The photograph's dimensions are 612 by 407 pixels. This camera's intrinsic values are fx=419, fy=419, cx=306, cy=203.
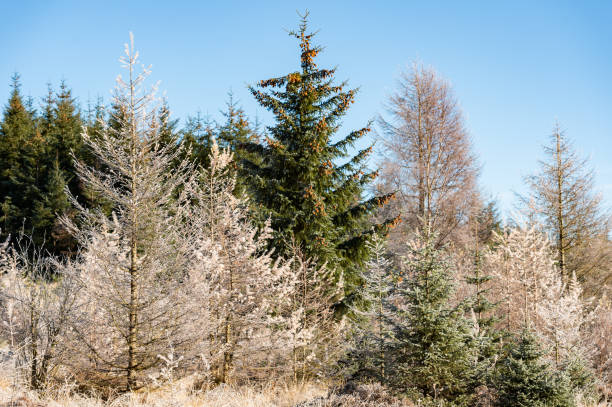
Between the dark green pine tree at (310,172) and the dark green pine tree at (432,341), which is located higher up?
the dark green pine tree at (310,172)

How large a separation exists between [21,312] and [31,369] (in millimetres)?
961

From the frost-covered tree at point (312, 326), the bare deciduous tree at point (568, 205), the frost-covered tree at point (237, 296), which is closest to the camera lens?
the frost-covered tree at point (237, 296)

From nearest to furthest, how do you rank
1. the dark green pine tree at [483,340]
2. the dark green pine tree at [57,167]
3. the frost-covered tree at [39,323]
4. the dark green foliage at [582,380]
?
the frost-covered tree at [39,323]
the dark green pine tree at [483,340]
the dark green foliage at [582,380]
the dark green pine tree at [57,167]

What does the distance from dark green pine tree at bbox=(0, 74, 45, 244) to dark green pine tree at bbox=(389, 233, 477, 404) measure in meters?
24.8

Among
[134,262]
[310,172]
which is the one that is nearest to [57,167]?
[310,172]

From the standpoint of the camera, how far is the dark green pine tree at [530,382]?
19.3 ft

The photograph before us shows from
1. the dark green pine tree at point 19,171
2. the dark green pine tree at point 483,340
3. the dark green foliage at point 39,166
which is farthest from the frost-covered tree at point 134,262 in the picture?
the dark green pine tree at point 19,171

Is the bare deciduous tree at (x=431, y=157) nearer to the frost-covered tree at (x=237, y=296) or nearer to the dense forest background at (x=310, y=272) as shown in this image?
the dense forest background at (x=310, y=272)

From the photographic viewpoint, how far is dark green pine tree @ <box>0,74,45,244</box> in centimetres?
2598

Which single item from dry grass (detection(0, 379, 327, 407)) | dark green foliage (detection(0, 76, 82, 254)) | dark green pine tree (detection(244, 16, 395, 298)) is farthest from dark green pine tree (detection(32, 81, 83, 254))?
dry grass (detection(0, 379, 327, 407))

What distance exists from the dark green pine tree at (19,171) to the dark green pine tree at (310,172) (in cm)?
2012

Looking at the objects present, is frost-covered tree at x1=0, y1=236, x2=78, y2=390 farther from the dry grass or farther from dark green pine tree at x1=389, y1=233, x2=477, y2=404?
dark green pine tree at x1=389, y1=233, x2=477, y2=404

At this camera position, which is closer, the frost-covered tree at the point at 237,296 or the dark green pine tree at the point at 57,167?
→ the frost-covered tree at the point at 237,296

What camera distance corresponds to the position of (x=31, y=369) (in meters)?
6.43
